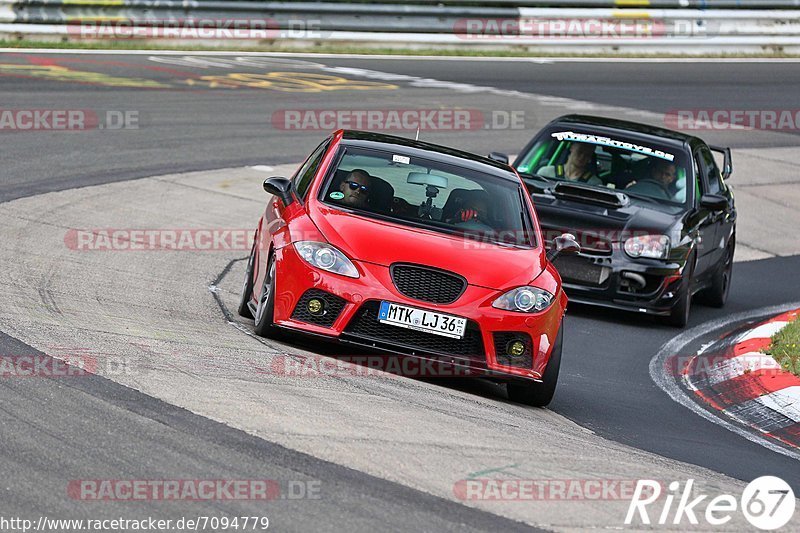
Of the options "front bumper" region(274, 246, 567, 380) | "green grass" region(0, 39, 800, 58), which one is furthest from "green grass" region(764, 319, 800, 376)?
"green grass" region(0, 39, 800, 58)

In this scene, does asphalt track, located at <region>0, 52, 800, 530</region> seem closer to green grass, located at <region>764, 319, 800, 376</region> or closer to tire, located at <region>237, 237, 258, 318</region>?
green grass, located at <region>764, 319, 800, 376</region>

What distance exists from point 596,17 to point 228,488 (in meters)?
25.0

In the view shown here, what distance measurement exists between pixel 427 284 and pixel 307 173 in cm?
184

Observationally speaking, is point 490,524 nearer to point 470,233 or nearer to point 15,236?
point 470,233

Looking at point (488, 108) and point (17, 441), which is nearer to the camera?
point (17, 441)

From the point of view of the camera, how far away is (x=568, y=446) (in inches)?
269

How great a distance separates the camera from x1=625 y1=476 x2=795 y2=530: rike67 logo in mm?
5677

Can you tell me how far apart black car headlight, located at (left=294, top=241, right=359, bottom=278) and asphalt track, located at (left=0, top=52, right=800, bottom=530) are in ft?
4.14

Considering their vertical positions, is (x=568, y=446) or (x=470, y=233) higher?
(x=470, y=233)

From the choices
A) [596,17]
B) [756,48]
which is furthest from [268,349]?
[756,48]

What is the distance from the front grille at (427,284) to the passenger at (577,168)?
193 inches

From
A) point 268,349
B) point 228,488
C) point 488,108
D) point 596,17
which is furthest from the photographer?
point 596,17

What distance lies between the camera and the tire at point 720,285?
43.0ft

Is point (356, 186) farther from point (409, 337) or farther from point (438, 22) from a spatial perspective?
point (438, 22)
